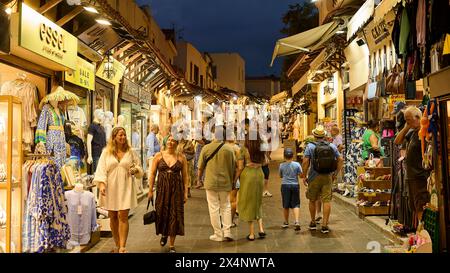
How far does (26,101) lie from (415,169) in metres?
6.05

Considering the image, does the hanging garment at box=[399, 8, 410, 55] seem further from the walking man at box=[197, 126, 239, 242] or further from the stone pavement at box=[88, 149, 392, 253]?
the walking man at box=[197, 126, 239, 242]

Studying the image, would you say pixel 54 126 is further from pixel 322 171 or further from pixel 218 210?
pixel 322 171

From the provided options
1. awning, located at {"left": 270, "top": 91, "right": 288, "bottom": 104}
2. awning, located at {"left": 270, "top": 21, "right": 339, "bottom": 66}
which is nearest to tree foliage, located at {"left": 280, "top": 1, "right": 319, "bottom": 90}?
awning, located at {"left": 270, "top": 91, "right": 288, "bottom": 104}

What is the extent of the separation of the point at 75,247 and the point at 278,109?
30.0 m

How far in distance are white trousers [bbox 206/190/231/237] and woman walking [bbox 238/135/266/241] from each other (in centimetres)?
34

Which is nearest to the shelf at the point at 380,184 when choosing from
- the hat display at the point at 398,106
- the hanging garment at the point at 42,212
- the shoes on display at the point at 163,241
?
the hat display at the point at 398,106

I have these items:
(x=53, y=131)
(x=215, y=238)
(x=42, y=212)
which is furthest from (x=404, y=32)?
(x=42, y=212)

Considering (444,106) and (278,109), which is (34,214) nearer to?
(444,106)

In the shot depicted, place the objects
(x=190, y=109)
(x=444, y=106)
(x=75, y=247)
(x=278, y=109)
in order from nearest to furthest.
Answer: (x=444, y=106) < (x=75, y=247) < (x=190, y=109) < (x=278, y=109)

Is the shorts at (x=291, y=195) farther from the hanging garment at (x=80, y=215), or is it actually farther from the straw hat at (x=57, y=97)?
the straw hat at (x=57, y=97)

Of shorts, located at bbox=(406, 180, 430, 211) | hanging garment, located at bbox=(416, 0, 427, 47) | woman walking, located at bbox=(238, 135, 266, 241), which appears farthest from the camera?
woman walking, located at bbox=(238, 135, 266, 241)

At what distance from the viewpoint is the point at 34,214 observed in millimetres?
5930

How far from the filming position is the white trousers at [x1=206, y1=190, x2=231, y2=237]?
7.82 meters

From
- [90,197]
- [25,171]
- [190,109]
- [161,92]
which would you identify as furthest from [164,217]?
[190,109]
